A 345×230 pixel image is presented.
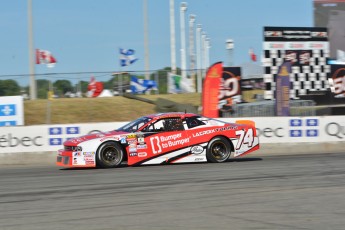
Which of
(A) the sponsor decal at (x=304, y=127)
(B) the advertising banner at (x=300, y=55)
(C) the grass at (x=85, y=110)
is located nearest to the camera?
(A) the sponsor decal at (x=304, y=127)

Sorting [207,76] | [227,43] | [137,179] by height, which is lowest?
[137,179]

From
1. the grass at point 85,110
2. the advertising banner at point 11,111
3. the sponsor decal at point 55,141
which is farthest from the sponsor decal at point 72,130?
the grass at point 85,110

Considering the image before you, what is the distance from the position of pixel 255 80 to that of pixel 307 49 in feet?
10.5

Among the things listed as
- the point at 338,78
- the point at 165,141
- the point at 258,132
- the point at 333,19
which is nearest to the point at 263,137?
the point at 258,132

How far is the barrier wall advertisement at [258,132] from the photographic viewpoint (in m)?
16.0

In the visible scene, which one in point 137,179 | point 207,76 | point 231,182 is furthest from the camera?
point 207,76

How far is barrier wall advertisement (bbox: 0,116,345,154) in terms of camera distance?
1596 centimetres

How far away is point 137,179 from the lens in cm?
1001

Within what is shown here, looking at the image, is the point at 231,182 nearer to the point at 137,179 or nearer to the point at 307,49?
the point at 137,179

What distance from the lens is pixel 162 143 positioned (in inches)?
504

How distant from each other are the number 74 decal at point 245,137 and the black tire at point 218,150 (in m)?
0.32

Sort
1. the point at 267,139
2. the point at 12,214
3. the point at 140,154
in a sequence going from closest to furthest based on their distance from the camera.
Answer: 1. the point at 12,214
2. the point at 140,154
3. the point at 267,139

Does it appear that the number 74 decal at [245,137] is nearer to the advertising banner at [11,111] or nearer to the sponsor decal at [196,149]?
the sponsor decal at [196,149]

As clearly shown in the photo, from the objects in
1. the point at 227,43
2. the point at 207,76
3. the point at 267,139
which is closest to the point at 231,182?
the point at 267,139
